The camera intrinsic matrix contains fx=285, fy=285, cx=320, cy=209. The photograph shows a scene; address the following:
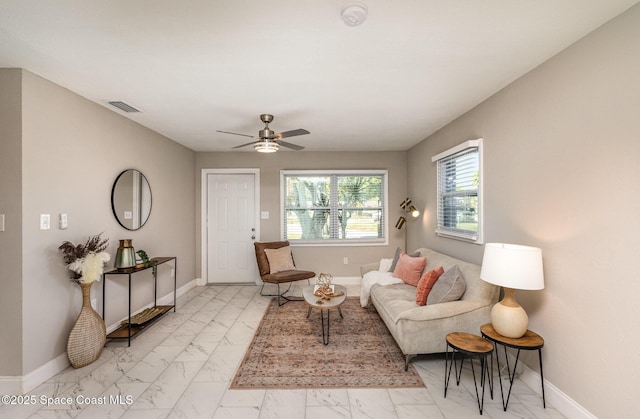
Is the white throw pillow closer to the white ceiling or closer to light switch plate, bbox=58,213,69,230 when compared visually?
the white ceiling

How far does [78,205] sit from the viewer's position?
8.78 ft

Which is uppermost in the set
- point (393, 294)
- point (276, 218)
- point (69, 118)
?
point (69, 118)

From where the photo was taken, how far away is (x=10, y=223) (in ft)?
7.10

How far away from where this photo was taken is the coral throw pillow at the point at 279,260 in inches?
180

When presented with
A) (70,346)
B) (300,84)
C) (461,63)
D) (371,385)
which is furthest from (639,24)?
(70,346)

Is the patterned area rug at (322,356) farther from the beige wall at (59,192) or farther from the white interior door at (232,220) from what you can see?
the white interior door at (232,220)

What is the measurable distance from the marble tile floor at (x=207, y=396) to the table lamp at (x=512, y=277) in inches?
22.8

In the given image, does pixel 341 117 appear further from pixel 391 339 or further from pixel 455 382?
pixel 455 382

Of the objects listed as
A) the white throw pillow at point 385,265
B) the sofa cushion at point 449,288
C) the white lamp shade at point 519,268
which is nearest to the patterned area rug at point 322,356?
the sofa cushion at point 449,288

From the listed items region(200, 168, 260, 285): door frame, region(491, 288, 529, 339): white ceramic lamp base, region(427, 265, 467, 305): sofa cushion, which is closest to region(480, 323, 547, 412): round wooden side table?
region(491, 288, 529, 339): white ceramic lamp base

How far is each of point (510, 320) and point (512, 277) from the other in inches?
12.5

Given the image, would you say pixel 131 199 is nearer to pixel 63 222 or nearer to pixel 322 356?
pixel 63 222

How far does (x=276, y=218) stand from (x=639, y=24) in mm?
4635

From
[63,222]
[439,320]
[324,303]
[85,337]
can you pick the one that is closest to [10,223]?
[63,222]
